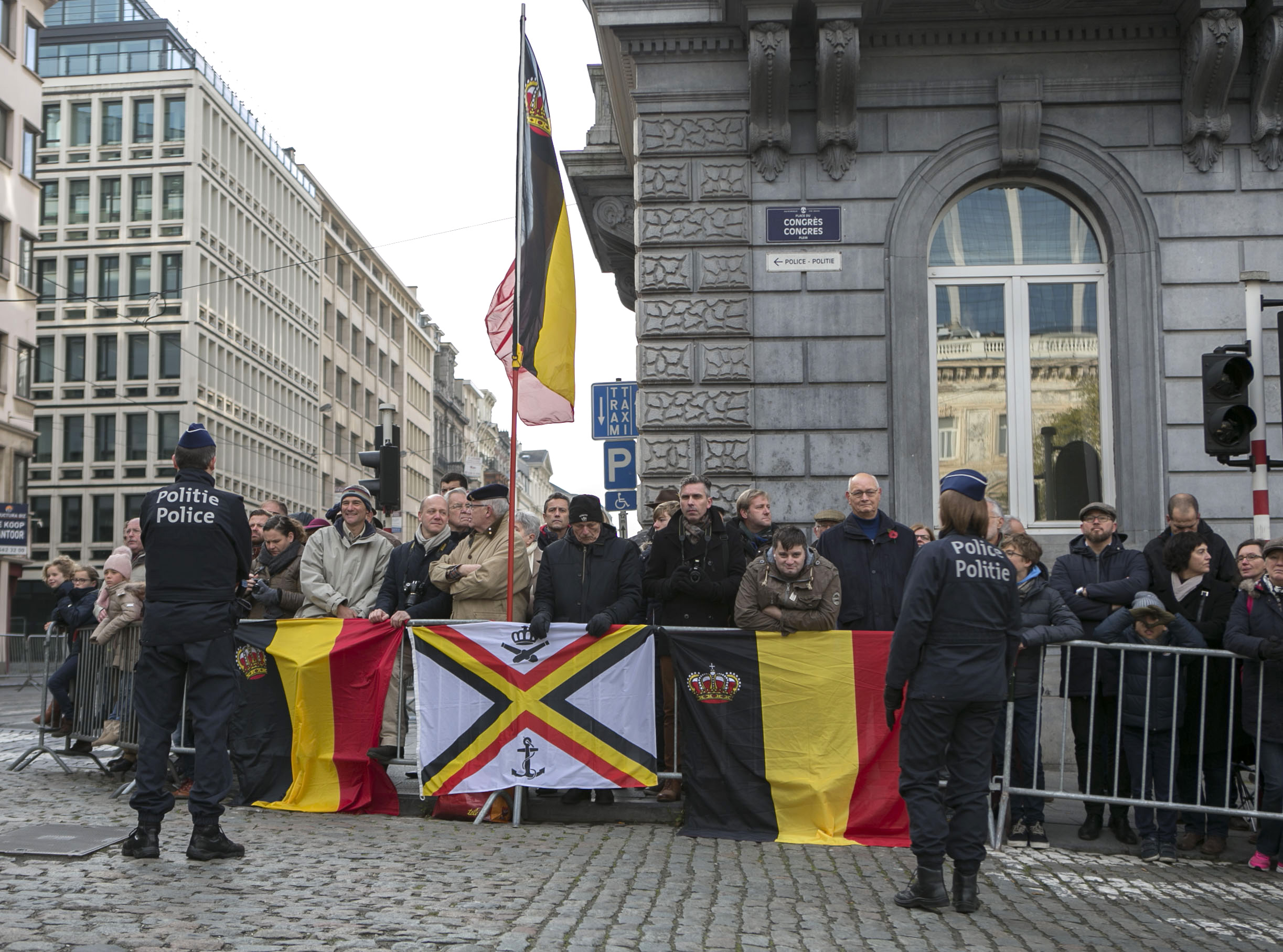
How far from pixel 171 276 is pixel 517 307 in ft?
189

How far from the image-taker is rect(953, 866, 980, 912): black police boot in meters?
6.48

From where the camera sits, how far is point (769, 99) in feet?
43.1

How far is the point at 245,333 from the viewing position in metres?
68.9

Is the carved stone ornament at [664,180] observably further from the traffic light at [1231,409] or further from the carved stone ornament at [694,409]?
the traffic light at [1231,409]

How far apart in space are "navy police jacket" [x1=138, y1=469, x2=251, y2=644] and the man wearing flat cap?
7.59ft

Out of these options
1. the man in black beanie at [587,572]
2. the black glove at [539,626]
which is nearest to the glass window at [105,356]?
the man in black beanie at [587,572]

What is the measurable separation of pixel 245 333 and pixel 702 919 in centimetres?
6626

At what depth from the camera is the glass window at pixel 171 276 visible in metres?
63.5

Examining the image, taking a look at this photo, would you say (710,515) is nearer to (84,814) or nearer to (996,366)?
(84,814)

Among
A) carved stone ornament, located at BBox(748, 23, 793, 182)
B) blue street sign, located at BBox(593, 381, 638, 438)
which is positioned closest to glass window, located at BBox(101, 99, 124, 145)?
blue street sign, located at BBox(593, 381, 638, 438)

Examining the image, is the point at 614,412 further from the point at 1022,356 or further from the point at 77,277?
the point at 77,277

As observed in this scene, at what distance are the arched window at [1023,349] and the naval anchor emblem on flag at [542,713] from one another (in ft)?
17.9

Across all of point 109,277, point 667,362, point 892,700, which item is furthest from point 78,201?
point 892,700

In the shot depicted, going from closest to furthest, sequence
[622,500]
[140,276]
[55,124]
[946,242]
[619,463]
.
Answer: [946,242] → [619,463] → [622,500] → [140,276] → [55,124]
